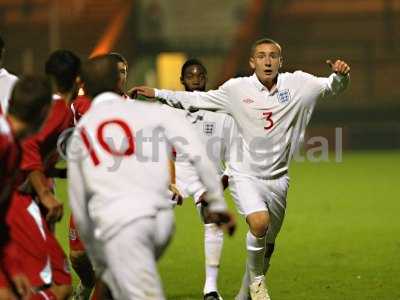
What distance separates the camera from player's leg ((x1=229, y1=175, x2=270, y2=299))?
361 inches

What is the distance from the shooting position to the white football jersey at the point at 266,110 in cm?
944

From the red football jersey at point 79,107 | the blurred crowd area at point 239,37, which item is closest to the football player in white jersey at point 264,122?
the red football jersey at point 79,107

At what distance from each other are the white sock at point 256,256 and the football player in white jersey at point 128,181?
347cm

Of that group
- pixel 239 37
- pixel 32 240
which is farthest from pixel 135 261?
pixel 239 37

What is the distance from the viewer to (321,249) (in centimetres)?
1290

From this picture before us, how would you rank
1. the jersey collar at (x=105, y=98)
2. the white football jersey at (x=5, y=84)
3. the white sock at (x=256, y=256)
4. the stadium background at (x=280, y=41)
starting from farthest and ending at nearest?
the stadium background at (x=280, y=41) → the white sock at (x=256, y=256) → the white football jersey at (x=5, y=84) → the jersey collar at (x=105, y=98)

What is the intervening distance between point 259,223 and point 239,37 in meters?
26.2

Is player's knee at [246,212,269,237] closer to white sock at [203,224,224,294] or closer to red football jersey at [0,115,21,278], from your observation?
white sock at [203,224,224,294]

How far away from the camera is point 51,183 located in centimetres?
751

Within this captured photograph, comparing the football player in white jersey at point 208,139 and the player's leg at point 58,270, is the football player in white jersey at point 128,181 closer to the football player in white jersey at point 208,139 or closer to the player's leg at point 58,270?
the player's leg at point 58,270

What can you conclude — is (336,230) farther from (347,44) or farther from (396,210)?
(347,44)

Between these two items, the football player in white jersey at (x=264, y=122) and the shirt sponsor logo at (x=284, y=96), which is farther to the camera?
the shirt sponsor logo at (x=284, y=96)

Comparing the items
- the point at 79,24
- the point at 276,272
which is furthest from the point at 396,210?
the point at 79,24

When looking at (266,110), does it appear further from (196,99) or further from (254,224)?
(254,224)
